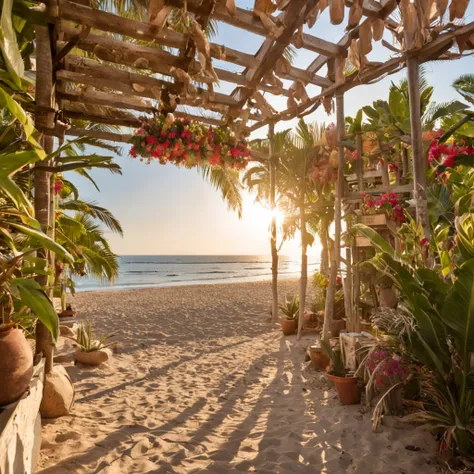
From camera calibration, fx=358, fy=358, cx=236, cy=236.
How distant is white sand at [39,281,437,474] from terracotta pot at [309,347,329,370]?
23 cm

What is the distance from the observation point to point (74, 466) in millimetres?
2693

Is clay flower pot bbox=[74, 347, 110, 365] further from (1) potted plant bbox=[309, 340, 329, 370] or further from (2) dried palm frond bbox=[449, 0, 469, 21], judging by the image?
(2) dried palm frond bbox=[449, 0, 469, 21]

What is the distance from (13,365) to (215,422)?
240cm

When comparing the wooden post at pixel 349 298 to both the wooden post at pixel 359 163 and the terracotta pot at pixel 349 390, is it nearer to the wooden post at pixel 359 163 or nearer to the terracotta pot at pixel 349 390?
the wooden post at pixel 359 163

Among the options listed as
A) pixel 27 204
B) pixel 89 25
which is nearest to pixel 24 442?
pixel 27 204

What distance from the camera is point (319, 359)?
17.9 feet

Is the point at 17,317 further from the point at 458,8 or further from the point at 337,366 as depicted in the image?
the point at 337,366

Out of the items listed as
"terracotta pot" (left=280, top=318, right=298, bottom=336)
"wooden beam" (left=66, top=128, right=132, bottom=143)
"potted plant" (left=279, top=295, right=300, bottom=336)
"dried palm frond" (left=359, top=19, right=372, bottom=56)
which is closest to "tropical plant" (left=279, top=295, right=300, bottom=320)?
"potted plant" (left=279, top=295, right=300, bottom=336)

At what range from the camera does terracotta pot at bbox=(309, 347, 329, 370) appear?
214 inches

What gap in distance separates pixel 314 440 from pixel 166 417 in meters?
A: 1.56

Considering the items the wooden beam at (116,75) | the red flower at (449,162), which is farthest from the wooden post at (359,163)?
the wooden beam at (116,75)

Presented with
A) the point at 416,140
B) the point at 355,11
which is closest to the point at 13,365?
the point at 355,11

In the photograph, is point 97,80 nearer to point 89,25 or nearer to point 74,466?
point 89,25

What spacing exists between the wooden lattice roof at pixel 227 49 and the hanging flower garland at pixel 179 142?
31 centimetres
